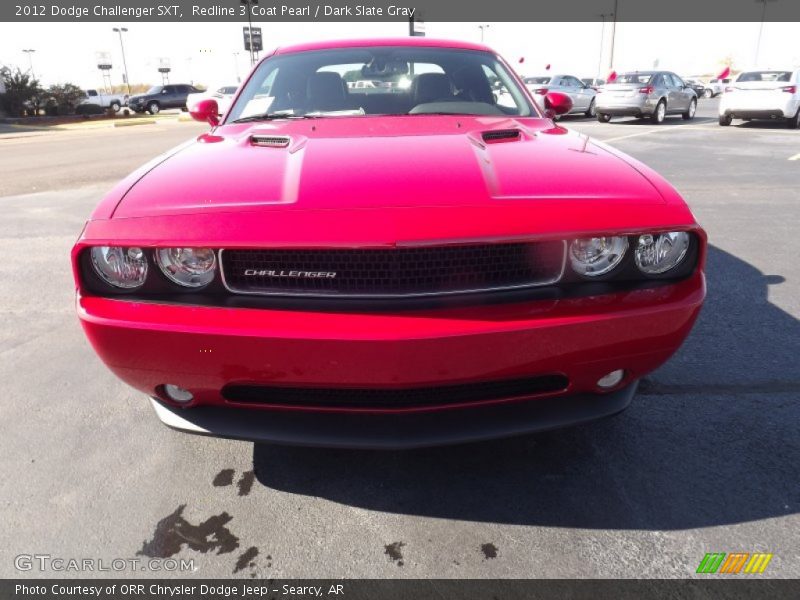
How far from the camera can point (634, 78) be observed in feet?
54.7

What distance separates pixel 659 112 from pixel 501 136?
16.6 metres

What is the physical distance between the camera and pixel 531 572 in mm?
1741

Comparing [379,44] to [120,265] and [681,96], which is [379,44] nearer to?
[120,265]

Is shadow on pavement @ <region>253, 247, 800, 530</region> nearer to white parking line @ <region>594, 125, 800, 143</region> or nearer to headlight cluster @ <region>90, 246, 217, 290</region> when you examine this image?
headlight cluster @ <region>90, 246, 217, 290</region>

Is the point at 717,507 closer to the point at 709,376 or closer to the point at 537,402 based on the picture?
the point at 537,402

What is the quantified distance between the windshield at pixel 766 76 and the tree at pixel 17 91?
115 ft

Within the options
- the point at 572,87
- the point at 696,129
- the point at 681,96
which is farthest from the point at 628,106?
the point at 572,87

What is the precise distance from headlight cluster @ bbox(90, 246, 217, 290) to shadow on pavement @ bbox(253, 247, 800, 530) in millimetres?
822

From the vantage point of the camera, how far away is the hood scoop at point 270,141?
7.47ft

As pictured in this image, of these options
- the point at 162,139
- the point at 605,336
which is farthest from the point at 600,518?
the point at 162,139

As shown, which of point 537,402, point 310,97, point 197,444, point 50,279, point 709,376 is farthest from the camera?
point 50,279

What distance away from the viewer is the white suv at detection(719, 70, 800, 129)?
14.4m

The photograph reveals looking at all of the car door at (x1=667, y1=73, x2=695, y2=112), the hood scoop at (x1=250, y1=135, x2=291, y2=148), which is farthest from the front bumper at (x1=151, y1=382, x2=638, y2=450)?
the car door at (x1=667, y1=73, x2=695, y2=112)

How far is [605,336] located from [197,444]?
159cm
